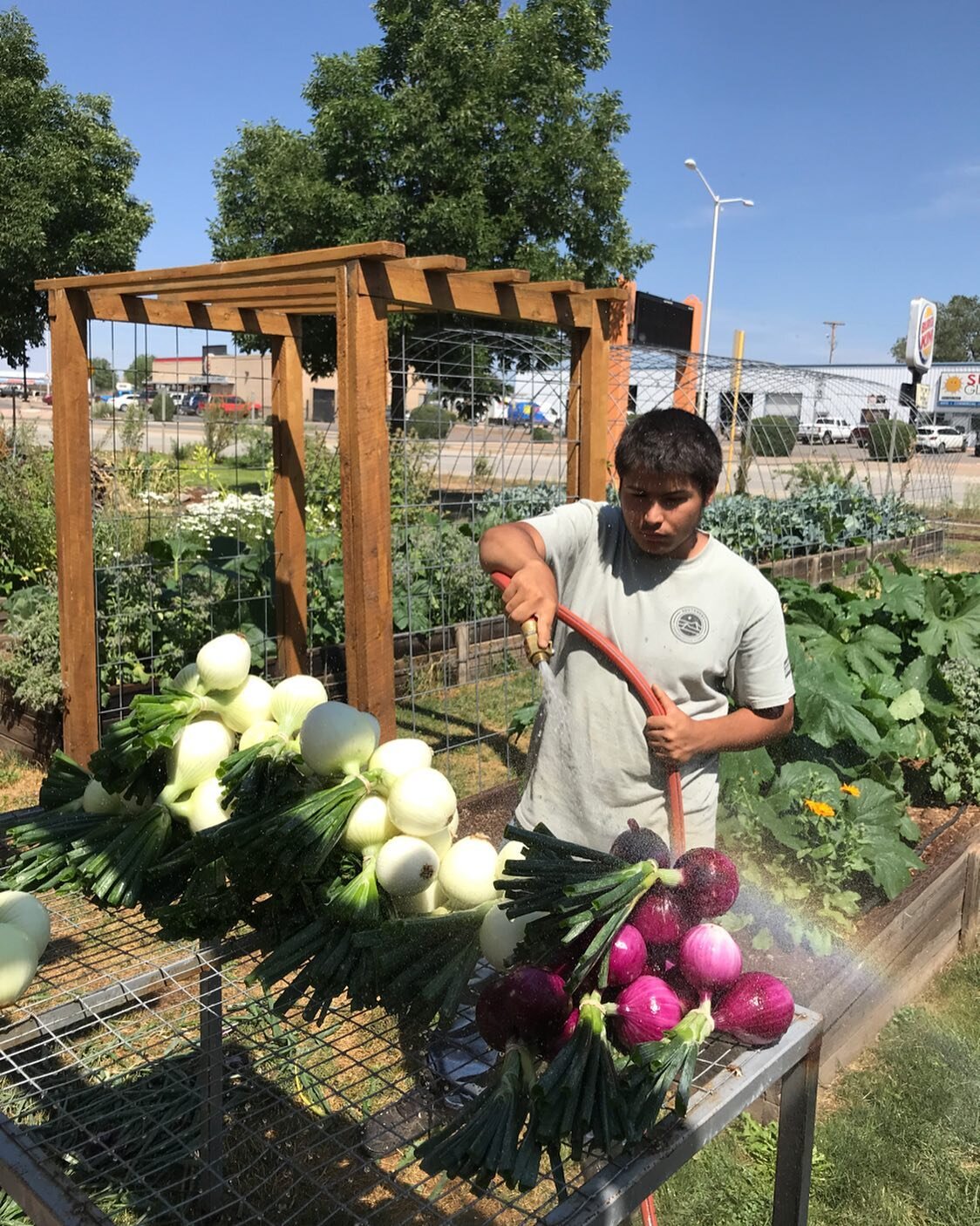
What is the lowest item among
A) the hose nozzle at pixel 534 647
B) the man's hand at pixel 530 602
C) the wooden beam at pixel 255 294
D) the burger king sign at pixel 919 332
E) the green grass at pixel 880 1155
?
the green grass at pixel 880 1155

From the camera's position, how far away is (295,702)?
1916 mm

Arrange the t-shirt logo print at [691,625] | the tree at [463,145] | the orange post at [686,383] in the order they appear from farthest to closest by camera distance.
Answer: the tree at [463,145] → the orange post at [686,383] → the t-shirt logo print at [691,625]

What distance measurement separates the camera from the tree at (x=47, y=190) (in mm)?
13961

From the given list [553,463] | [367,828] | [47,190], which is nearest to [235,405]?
[553,463]

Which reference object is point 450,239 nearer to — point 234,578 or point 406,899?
point 234,578

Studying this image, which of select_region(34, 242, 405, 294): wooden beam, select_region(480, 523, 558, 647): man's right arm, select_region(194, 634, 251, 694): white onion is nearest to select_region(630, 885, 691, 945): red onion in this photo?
select_region(480, 523, 558, 647): man's right arm

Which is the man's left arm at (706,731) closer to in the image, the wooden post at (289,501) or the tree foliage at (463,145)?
the wooden post at (289,501)

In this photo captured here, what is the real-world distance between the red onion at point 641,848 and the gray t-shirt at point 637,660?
0.82m

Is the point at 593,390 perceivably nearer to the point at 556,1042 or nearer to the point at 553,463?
the point at 553,463

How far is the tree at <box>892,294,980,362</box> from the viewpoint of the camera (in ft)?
304

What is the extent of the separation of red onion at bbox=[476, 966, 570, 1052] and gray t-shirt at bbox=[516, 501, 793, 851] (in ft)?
3.55

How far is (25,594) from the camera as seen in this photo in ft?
19.9

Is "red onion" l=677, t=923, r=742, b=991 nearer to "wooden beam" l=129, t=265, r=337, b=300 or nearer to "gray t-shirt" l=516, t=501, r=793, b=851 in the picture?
"gray t-shirt" l=516, t=501, r=793, b=851

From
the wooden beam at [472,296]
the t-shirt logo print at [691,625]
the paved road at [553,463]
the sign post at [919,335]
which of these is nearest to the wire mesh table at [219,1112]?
the t-shirt logo print at [691,625]
